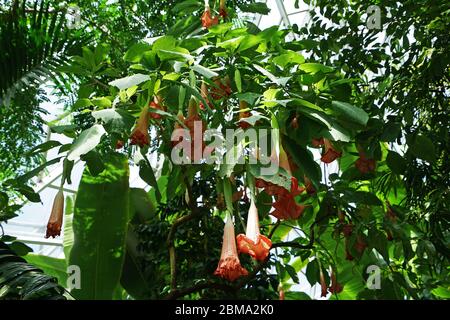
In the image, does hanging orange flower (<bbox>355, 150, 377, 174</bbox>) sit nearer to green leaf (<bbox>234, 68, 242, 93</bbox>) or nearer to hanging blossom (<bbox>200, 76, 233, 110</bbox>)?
hanging blossom (<bbox>200, 76, 233, 110</bbox>)

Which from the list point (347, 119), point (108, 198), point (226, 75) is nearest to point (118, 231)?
point (108, 198)

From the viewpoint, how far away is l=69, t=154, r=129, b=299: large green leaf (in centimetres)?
388

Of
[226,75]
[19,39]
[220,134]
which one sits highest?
[19,39]

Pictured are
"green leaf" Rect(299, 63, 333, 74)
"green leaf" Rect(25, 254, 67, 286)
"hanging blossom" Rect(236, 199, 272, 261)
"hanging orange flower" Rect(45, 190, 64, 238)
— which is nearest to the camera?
"hanging blossom" Rect(236, 199, 272, 261)

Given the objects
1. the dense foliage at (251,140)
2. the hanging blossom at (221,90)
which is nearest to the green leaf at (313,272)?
the dense foliage at (251,140)

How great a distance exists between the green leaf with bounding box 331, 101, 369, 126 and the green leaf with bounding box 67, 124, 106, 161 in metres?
0.77

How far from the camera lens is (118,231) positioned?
3918 millimetres

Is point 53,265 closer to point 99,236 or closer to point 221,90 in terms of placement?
point 99,236

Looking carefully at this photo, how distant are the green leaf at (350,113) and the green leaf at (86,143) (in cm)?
77

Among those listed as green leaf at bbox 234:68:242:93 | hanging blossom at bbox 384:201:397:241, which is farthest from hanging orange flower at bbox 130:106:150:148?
hanging blossom at bbox 384:201:397:241

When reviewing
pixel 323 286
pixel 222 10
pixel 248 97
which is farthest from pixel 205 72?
pixel 323 286

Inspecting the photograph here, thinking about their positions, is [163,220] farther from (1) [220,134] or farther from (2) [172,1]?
(1) [220,134]

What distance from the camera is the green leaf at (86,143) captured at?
5.83 feet
